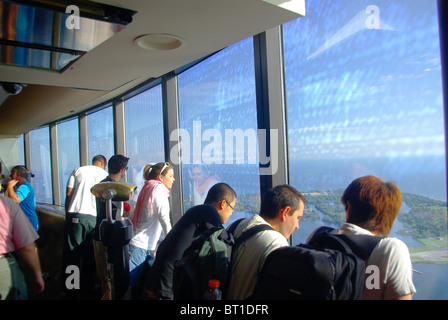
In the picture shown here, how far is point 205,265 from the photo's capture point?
1.47 meters

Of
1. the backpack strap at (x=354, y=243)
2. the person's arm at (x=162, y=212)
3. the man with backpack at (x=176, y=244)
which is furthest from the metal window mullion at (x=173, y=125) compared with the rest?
the backpack strap at (x=354, y=243)

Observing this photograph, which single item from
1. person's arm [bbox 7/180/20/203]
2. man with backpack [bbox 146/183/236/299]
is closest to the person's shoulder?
man with backpack [bbox 146/183/236/299]

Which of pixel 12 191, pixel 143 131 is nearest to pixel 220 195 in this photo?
pixel 143 131

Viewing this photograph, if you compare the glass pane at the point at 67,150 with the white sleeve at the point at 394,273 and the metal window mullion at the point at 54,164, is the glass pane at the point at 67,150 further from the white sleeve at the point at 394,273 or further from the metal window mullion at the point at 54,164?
the white sleeve at the point at 394,273

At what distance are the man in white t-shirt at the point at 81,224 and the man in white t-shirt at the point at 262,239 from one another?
2572mm

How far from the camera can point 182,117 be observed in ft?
12.2

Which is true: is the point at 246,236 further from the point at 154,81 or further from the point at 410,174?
the point at 154,81

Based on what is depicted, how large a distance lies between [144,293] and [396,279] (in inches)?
56.6

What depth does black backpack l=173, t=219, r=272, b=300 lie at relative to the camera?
1425 mm

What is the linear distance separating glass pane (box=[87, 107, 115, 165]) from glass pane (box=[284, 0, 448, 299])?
4044mm

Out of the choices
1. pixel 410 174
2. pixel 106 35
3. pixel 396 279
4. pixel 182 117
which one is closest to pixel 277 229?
pixel 396 279

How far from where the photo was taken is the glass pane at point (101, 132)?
5543mm

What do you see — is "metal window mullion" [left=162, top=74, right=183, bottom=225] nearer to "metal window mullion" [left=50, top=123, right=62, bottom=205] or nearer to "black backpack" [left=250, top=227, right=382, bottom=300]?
"black backpack" [left=250, top=227, right=382, bottom=300]

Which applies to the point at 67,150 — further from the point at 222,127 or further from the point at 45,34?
the point at 45,34
